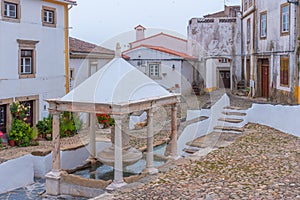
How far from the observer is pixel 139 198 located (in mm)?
7840

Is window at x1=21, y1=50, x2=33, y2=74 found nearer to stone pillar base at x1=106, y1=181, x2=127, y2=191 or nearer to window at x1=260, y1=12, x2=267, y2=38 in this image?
stone pillar base at x1=106, y1=181, x2=127, y2=191

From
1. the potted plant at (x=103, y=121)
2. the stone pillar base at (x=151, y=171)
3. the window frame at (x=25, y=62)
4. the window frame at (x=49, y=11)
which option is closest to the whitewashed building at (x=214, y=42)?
the potted plant at (x=103, y=121)

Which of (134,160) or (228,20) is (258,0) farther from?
(134,160)

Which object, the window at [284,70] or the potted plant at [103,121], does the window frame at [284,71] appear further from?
the potted plant at [103,121]

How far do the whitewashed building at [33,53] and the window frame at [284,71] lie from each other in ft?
32.1

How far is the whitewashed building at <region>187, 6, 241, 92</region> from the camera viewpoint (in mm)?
27850

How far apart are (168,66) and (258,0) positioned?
26.8ft

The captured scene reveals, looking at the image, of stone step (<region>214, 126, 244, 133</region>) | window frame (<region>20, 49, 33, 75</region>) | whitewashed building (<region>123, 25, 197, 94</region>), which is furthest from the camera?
whitewashed building (<region>123, 25, 197, 94</region>)

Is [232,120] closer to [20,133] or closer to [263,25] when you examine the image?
[263,25]

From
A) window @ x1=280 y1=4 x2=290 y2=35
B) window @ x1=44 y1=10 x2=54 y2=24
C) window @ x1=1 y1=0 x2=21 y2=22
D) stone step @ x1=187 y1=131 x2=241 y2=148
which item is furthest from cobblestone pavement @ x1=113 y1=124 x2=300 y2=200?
window @ x1=44 y1=10 x2=54 y2=24

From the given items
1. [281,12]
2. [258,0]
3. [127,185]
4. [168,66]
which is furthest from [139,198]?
[168,66]

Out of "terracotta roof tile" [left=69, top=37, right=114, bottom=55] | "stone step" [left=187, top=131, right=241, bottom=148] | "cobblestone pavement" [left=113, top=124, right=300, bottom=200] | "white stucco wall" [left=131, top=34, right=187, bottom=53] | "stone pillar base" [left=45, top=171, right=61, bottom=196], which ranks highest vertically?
"white stucco wall" [left=131, top=34, right=187, bottom=53]

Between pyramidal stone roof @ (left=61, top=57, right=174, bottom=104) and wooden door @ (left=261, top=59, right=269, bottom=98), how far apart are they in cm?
1186

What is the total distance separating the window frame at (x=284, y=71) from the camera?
56.4ft
